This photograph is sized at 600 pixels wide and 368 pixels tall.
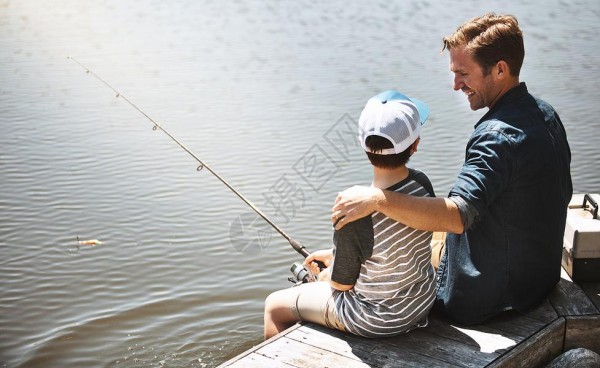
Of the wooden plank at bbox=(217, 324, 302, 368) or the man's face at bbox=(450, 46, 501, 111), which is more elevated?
the man's face at bbox=(450, 46, 501, 111)

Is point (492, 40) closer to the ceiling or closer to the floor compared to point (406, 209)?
closer to the ceiling

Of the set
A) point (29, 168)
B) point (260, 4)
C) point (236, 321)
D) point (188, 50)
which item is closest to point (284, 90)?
point (188, 50)

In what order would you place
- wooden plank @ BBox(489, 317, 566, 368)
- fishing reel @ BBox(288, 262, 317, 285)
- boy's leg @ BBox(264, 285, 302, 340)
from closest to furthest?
wooden plank @ BBox(489, 317, 566, 368) < boy's leg @ BBox(264, 285, 302, 340) < fishing reel @ BBox(288, 262, 317, 285)

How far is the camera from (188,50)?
425 inches

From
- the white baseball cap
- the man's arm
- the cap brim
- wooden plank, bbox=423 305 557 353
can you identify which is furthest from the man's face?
wooden plank, bbox=423 305 557 353

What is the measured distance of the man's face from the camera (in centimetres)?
292

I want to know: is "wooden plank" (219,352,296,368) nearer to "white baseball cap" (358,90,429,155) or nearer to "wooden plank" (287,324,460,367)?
"wooden plank" (287,324,460,367)

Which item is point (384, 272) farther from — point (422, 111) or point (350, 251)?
point (422, 111)

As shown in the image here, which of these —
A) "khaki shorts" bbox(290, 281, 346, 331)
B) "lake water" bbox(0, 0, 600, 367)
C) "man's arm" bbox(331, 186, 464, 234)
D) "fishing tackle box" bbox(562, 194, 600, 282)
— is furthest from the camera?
"lake water" bbox(0, 0, 600, 367)

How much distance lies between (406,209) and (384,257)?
22 cm

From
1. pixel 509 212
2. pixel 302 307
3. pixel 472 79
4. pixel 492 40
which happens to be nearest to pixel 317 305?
pixel 302 307

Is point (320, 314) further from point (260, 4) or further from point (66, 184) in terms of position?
point (260, 4)

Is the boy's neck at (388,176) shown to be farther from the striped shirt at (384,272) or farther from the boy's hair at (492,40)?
the boy's hair at (492,40)

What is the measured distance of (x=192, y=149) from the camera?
7.09 m
